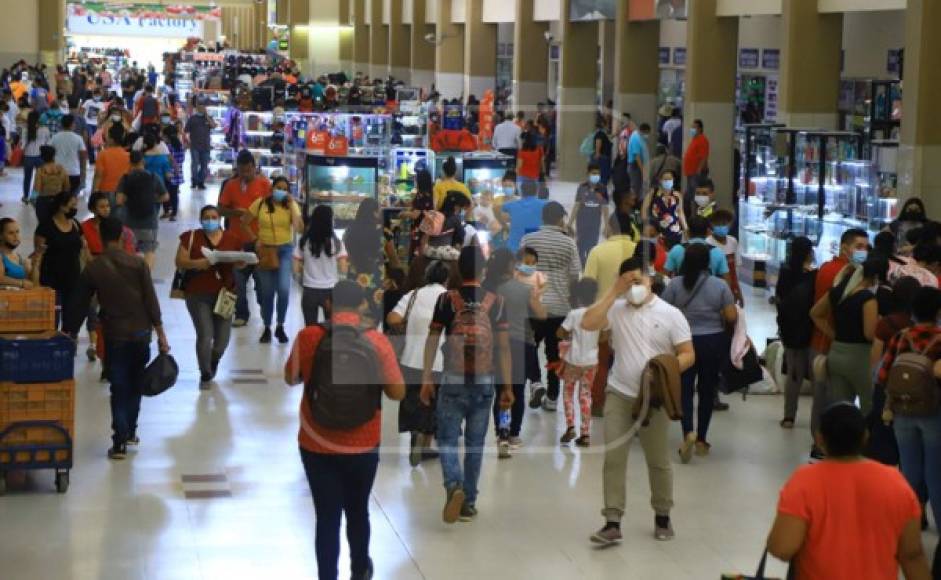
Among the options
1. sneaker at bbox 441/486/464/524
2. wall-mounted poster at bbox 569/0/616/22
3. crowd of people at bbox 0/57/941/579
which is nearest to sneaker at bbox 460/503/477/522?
crowd of people at bbox 0/57/941/579

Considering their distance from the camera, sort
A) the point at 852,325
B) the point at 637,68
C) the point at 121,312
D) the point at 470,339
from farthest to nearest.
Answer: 1. the point at 637,68
2. the point at 121,312
3. the point at 852,325
4. the point at 470,339

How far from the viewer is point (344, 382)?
22.9 feet

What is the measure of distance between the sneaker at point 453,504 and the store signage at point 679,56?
22291 millimetres

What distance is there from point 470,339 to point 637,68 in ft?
69.8

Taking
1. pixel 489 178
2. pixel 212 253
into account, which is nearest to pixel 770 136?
pixel 489 178

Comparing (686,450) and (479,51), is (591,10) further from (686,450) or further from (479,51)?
(686,450)

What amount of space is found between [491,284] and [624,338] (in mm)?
1371

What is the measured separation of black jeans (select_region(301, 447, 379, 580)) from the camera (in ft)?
23.1

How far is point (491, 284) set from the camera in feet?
31.2

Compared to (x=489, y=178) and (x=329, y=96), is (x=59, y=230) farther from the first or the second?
(x=329, y=96)

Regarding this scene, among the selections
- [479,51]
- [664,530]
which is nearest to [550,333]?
[664,530]

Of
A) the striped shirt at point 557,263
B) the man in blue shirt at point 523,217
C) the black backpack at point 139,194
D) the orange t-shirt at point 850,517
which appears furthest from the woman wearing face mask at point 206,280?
the orange t-shirt at point 850,517

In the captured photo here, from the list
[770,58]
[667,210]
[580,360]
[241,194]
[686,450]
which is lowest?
[686,450]

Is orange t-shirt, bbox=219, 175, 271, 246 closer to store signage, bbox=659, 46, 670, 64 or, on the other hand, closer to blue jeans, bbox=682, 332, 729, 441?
blue jeans, bbox=682, 332, 729, 441
